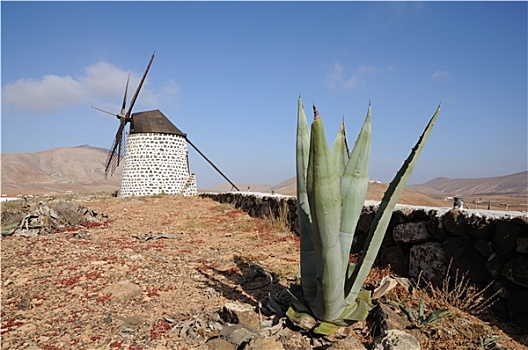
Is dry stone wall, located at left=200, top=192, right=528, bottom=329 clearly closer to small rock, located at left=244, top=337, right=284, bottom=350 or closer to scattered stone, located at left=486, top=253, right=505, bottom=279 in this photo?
scattered stone, located at left=486, top=253, right=505, bottom=279

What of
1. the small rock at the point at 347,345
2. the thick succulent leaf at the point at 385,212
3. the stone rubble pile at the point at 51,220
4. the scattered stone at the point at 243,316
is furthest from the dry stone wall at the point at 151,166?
the small rock at the point at 347,345

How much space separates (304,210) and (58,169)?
86.8 metres

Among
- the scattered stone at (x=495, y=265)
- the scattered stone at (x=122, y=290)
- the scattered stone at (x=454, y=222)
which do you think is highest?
the scattered stone at (x=454, y=222)

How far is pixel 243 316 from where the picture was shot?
2.60m

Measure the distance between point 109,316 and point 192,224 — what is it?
5142 mm

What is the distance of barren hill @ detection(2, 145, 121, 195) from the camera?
204ft

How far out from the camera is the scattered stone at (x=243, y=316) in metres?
2.58

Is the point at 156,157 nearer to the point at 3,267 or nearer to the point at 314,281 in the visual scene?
the point at 3,267

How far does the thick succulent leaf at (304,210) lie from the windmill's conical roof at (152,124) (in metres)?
15.8

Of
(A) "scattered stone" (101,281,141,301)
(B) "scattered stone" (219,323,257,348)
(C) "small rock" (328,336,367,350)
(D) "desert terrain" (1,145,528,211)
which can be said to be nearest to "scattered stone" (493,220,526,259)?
(C) "small rock" (328,336,367,350)

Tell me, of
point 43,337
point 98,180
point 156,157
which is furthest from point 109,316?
point 98,180

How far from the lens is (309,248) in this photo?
8.31 feet

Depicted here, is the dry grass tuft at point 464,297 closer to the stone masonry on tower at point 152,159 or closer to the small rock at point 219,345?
the small rock at point 219,345

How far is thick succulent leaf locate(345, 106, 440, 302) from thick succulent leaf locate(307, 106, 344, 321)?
18 centimetres
